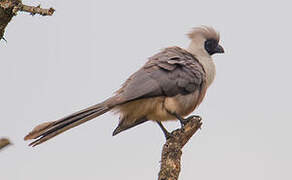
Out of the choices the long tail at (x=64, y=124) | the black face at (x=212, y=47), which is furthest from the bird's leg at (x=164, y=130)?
the black face at (x=212, y=47)

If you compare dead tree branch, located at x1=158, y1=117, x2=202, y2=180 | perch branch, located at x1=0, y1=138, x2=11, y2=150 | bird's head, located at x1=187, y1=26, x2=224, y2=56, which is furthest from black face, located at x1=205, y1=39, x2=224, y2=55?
perch branch, located at x1=0, y1=138, x2=11, y2=150

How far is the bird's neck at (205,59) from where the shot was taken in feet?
21.2

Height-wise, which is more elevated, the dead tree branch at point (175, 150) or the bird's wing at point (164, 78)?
the bird's wing at point (164, 78)

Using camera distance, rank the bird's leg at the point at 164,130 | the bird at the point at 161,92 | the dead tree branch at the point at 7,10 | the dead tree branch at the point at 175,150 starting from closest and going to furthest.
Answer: the dead tree branch at the point at 7,10 < the dead tree branch at the point at 175,150 < the bird at the point at 161,92 < the bird's leg at the point at 164,130

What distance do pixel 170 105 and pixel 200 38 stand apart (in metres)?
1.77

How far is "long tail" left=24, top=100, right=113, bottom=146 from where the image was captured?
422 centimetres

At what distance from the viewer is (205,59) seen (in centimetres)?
668

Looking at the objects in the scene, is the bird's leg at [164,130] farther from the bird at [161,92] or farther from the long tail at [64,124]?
the long tail at [64,124]

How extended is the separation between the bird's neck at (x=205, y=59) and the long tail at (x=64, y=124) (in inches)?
70.0

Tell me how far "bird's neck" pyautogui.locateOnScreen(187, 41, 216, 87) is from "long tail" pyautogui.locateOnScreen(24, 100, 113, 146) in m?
1.78

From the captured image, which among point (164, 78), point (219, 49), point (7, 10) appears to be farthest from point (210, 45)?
point (7, 10)

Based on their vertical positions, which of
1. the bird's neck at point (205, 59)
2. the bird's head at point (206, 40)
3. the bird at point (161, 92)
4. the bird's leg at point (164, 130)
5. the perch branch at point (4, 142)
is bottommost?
the perch branch at point (4, 142)

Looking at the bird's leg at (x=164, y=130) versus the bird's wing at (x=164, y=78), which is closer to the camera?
the bird's wing at (x=164, y=78)

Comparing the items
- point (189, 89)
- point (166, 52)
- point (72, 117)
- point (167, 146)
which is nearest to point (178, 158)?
point (167, 146)
